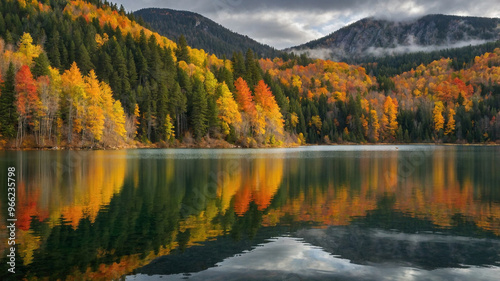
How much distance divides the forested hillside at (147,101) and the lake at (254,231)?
58.3m

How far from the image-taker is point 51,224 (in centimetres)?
1600

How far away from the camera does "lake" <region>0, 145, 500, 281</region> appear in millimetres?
11208

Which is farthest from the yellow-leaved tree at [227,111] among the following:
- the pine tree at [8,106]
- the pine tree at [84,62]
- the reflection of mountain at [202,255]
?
the reflection of mountain at [202,255]

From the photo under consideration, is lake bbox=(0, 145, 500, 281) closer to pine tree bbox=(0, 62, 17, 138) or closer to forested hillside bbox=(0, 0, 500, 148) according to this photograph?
pine tree bbox=(0, 62, 17, 138)

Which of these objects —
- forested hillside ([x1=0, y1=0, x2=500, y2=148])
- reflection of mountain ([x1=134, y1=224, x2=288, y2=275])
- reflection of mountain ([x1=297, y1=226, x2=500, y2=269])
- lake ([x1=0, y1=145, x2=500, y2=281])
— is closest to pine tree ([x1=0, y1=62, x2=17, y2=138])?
forested hillside ([x1=0, y1=0, x2=500, y2=148])

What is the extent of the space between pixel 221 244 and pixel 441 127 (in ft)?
605

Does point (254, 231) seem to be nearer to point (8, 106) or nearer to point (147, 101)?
point (8, 106)

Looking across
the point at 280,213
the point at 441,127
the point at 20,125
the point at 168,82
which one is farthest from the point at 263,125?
the point at 441,127

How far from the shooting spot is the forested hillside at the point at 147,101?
80.7 m

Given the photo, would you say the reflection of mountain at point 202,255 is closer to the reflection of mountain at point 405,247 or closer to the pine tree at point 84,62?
the reflection of mountain at point 405,247

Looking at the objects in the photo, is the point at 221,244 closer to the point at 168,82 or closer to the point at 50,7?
the point at 168,82

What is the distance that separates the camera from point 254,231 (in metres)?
15.6

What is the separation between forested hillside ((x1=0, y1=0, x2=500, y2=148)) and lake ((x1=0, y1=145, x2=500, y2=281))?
191 ft

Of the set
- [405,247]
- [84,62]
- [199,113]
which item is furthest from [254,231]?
[84,62]
